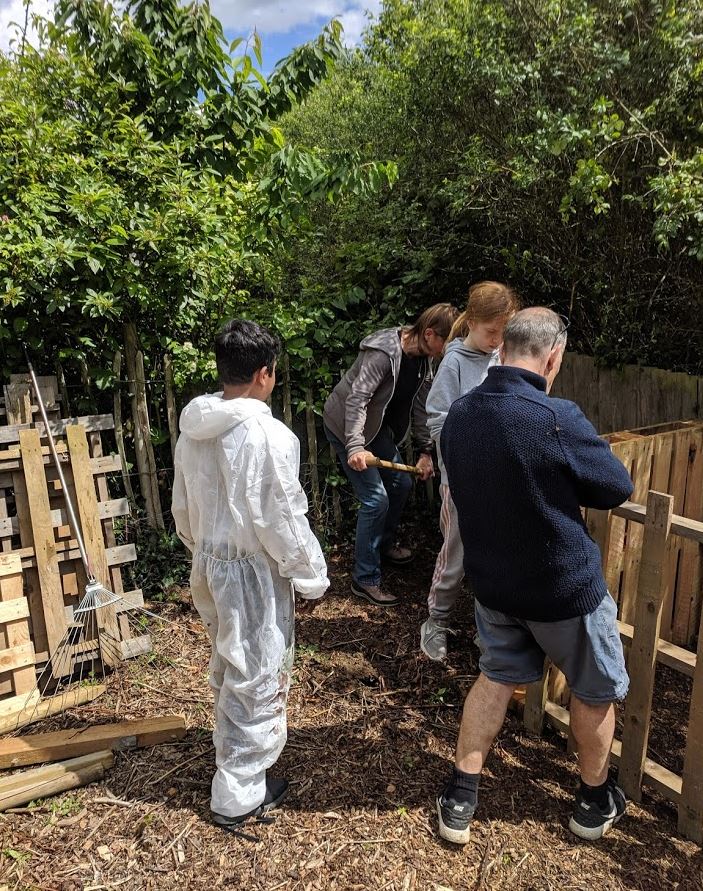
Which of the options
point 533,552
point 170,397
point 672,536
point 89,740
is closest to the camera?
point 533,552

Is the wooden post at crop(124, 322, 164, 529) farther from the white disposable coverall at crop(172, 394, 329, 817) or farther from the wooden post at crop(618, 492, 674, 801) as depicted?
the wooden post at crop(618, 492, 674, 801)

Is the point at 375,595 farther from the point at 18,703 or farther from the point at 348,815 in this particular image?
the point at 18,703

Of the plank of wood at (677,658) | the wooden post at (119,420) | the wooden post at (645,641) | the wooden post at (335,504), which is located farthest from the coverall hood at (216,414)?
the wooden post at (335,504)

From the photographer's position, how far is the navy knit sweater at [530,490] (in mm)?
1974

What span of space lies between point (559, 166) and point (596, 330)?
116cm

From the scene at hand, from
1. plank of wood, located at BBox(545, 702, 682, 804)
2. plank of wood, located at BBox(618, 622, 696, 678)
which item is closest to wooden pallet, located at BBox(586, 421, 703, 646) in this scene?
plank of wood, located at BBox(618, 622, 696, 678)

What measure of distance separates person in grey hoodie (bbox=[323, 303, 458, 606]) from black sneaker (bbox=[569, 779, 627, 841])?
6.24 ft

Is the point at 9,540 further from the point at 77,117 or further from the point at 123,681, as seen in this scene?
the point at 77,117

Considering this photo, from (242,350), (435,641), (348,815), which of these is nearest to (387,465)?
(435,641)

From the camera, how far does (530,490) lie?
6.57 feet

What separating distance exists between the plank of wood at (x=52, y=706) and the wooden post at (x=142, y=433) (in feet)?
4.06

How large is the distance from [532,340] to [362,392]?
67.7 inches

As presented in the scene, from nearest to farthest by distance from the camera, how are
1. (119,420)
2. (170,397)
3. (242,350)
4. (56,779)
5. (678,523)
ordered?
(242,350) → (678,523) → (56,779) → (119,420) → (170,397)

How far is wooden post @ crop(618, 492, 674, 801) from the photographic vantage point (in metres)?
2.32
